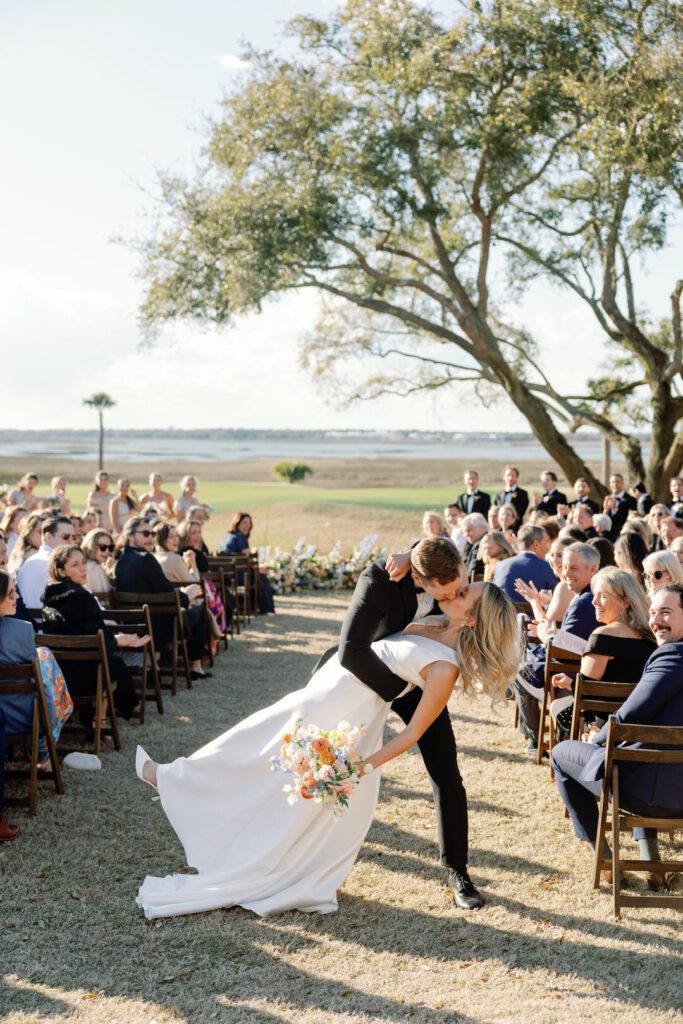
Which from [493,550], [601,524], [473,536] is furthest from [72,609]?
[601,524]

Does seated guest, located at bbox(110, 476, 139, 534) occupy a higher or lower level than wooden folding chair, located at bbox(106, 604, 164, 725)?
higher

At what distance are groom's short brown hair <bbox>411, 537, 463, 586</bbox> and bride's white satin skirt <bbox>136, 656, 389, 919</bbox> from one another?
65cm

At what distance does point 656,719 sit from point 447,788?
1.06m

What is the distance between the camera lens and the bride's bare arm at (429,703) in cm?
460

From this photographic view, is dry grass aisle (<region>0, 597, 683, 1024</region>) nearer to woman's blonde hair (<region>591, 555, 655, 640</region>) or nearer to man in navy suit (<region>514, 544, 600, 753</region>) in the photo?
man in navy suit (<region>514, 544, 600, 753</region>)

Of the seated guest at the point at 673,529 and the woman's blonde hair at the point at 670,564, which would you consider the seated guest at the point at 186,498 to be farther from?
the woman's blonde hair at the point at 670,564

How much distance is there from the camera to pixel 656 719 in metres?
4.93

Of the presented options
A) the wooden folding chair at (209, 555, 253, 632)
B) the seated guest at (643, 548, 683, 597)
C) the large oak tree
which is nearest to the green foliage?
the large oak tree

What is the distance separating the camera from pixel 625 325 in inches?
858

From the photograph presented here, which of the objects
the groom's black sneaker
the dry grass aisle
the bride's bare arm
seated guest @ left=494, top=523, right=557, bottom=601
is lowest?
the dry grass aisle

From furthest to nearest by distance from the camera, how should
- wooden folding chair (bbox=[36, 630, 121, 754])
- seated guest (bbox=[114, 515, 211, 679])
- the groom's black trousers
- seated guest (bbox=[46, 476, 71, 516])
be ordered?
1. seated guest (bbox=[46, 476, 71, 516])
2. seated guest (bbox=[114, 515, 211, 679])
3. wooden folding chair (bbox=[36, 630, 121, 754])
4. the groom's black trousers

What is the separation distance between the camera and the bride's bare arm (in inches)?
181

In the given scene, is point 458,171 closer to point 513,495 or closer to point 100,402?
point 513,495

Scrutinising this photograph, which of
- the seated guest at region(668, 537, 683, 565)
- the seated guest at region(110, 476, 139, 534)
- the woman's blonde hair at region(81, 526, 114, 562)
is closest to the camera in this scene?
the seated guest at region(668, 537, 683, 565)
